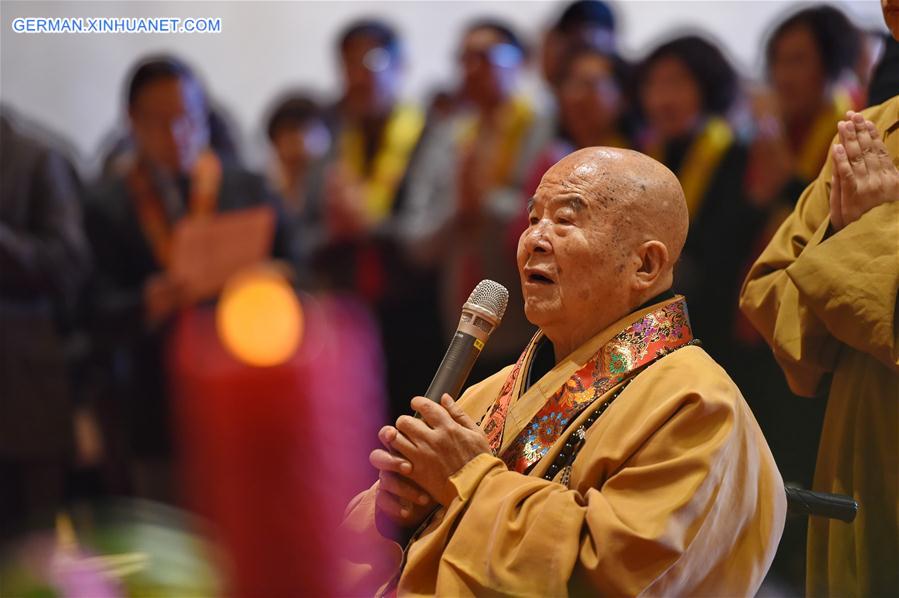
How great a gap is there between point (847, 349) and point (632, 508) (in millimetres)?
888

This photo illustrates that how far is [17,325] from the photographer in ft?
14.4

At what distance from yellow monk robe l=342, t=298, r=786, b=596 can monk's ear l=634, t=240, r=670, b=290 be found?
80mm

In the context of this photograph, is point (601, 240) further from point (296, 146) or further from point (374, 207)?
point (296, 146)

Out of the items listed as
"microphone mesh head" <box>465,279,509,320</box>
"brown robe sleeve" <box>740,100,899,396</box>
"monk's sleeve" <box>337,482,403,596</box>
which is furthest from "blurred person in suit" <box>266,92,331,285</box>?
"microphone mesh head" <box>465,279,509,320</box>

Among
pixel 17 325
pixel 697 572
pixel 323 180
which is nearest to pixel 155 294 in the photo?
pixel 17 325

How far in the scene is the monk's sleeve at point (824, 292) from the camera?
2.61 m

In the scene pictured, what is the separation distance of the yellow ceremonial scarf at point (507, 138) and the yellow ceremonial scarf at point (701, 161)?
1.61 feet

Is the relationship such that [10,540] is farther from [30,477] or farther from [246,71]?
[246,71]

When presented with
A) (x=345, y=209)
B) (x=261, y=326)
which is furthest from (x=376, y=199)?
(x=261, y=326)

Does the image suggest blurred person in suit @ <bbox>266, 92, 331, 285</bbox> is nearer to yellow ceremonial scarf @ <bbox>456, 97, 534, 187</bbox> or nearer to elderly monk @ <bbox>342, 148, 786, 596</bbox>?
yellow ceremonial scarf @ <bbox>456, 97, 534, 187</bbox>

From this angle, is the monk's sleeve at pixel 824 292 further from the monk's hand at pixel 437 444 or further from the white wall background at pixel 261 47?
the white wall background at pixel 261 47

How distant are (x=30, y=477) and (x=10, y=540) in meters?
0.30

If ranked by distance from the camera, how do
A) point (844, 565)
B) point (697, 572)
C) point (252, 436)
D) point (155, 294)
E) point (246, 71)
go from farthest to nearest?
1. point (246, 71)
2. point (155, 294)
3. point (844, 565)
4. point (697, 572)
5. point (252, 436)

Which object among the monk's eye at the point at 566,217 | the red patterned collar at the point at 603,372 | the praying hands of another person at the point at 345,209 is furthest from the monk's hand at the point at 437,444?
the praying hands of another person at the point at 345,209
